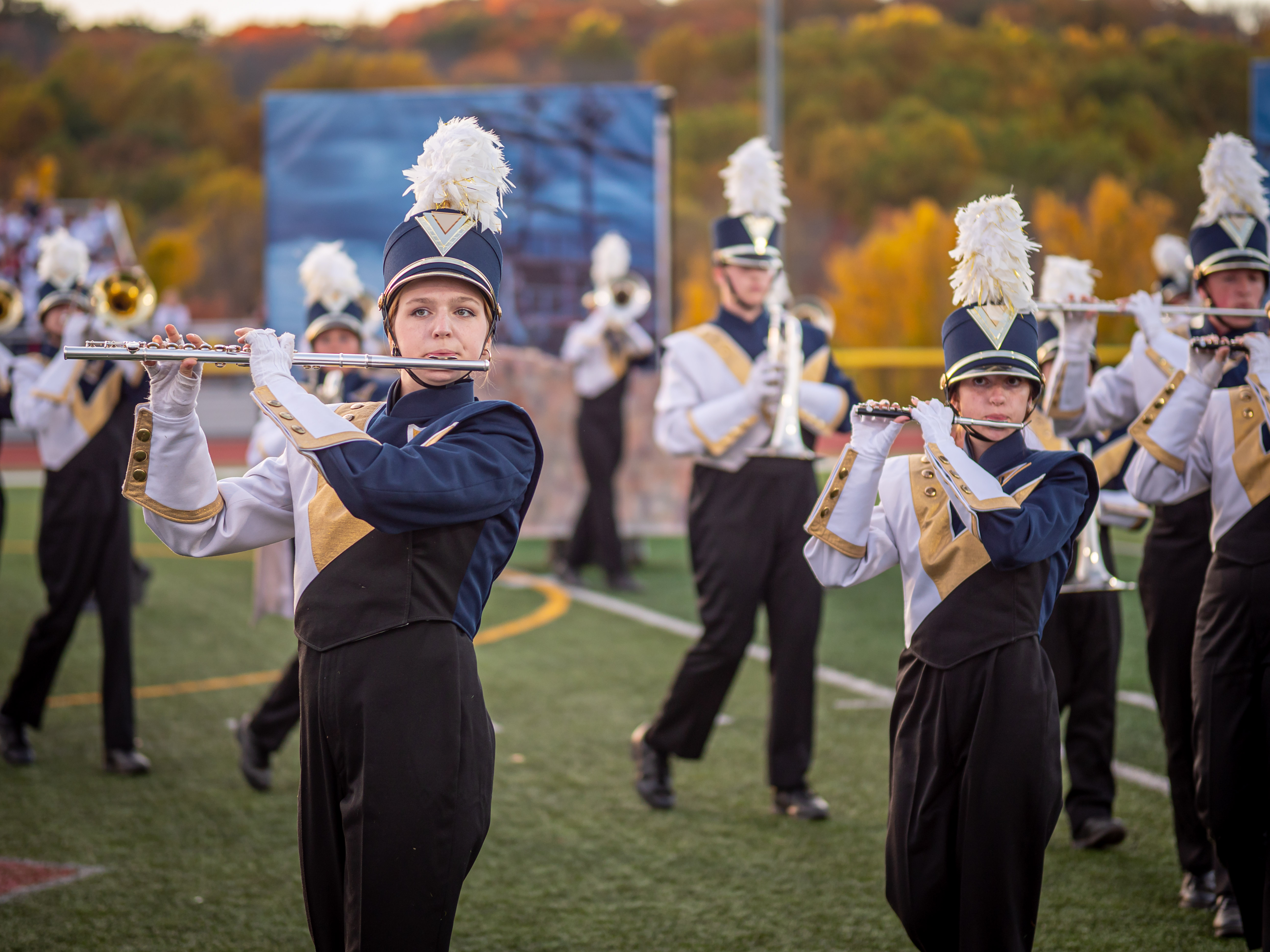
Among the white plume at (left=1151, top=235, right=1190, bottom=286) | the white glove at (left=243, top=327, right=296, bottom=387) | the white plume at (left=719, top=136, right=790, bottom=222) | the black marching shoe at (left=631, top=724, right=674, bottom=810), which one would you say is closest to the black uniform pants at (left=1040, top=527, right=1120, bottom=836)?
the black marching shoe at (left=631, top=724, right=674, bottom=810)

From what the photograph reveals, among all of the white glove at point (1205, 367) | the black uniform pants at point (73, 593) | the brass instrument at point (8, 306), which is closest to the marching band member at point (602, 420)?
the brass instrument at point (8, 306)

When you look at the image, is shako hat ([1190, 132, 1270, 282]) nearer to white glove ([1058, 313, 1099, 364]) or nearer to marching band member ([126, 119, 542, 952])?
white glove ([1058, 313, 1099, 364])

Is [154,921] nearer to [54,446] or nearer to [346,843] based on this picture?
[346,843]

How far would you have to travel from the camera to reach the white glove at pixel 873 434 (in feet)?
10.3

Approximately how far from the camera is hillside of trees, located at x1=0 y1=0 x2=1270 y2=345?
1494 inches

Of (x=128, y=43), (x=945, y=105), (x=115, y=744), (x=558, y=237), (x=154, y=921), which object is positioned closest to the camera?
(x=154, y=921)

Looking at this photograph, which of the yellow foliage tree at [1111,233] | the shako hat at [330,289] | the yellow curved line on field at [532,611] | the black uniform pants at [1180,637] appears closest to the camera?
the black uniform pants at [1180,637]

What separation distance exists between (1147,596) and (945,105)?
1650 inches

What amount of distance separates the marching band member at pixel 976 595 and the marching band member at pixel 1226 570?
31.7 inches

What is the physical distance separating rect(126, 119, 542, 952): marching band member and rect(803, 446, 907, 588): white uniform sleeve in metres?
0.79

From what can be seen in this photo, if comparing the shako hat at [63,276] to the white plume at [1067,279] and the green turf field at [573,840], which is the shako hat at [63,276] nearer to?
the green turf field at [573,840]

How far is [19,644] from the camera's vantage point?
825 centimetres

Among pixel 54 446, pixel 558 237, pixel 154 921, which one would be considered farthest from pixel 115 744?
pixel 558 237

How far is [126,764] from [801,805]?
2.78 metres
